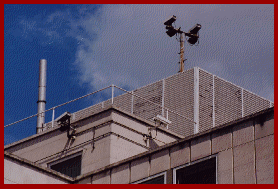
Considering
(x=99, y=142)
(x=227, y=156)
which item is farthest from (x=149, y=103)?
(x=227, y=156)

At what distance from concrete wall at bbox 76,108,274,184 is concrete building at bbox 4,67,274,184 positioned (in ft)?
0.09

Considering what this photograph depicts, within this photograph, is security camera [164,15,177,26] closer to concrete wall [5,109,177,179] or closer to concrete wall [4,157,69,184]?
concrete wall [5,109,177,179]

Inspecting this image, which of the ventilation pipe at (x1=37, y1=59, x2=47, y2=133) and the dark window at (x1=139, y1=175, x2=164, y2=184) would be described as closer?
the dark window at (x1=139, y1=175, x2=164, y2=184)

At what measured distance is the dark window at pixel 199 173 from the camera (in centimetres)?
2273

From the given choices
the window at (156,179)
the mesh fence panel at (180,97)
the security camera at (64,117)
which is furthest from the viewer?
the mesh fence panel at (180,97)

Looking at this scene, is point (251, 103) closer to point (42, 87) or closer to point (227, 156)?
point (42, 87)

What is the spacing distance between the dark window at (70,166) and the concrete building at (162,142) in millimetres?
42

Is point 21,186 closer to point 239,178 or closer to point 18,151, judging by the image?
point 239,178

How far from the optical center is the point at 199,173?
23.1 meters

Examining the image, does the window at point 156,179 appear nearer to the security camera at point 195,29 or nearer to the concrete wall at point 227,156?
the concrete wall at point 227,156

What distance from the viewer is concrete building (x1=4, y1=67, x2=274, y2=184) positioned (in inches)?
873

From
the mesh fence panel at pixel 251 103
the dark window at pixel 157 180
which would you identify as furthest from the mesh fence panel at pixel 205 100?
the dark window at pixel 157 180

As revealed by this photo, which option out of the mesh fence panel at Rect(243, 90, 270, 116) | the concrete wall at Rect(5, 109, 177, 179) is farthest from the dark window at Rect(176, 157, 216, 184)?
the mesh fence panel at Rect(243, 90, 270, 116)

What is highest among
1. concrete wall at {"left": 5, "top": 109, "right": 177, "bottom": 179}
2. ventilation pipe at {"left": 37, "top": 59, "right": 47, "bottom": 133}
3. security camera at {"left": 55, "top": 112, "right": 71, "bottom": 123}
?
ventilation pipe at {"left": 37, "top": 59, "right": 47, "bottom": 133}
